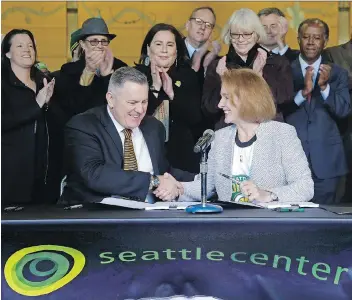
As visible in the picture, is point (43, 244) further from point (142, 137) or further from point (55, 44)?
point (55, 44)

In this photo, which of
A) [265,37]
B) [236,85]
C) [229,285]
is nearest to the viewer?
[229,285]

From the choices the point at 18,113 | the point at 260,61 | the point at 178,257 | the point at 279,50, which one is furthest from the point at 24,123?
the point at 178,257

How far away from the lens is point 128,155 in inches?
210

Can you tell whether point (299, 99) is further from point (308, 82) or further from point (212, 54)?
point (212, 54)

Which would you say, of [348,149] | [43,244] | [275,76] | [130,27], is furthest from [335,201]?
[43,244]

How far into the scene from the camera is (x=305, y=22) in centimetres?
610

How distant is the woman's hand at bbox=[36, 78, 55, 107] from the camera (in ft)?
19.6

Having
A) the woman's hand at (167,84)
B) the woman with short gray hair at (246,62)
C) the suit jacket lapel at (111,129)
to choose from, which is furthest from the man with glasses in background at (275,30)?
the suit jacket lapel at (111,129)

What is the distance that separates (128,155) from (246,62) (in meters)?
1.06

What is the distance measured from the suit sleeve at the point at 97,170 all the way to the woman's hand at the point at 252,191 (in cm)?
62

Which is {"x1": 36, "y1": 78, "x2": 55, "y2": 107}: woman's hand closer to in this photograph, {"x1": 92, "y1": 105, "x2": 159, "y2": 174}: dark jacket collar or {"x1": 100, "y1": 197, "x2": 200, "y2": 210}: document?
{"x1": 92, "y1": 105, "x2": 159, "y2": 174}: dark jacket collar

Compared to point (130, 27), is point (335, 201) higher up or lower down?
lower down

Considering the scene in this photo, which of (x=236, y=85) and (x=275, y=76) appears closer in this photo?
(x=236, y=85)

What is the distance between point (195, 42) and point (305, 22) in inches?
28.1
